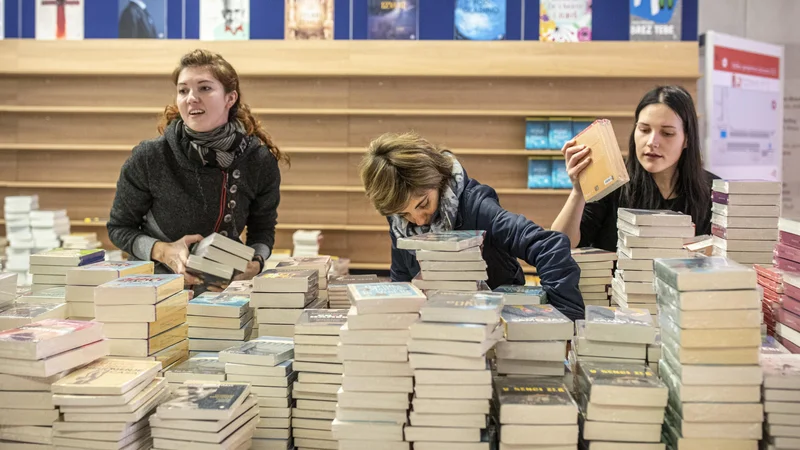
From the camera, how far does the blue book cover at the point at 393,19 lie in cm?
702

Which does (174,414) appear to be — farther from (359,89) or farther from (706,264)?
(359,89)

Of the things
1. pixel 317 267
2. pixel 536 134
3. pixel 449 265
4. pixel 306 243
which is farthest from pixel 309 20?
pixel 449 265

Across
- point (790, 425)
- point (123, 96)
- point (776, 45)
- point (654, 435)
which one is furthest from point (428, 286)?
point (776, 45)

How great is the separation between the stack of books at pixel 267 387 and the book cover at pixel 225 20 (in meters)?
5.64

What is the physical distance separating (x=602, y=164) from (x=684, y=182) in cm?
71

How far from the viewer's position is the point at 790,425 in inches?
64.0

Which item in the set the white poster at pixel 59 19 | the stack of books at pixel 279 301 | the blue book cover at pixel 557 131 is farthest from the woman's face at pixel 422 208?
the white poster at pixel 59 19

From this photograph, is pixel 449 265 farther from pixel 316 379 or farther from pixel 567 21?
pixel 567 21

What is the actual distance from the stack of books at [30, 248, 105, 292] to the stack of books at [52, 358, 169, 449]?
85 cm

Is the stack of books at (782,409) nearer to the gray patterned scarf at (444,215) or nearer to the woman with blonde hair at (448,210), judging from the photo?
the woman with blonde hair at (448,210)

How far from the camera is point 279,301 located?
2250 mm

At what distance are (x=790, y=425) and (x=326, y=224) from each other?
18.3 feet

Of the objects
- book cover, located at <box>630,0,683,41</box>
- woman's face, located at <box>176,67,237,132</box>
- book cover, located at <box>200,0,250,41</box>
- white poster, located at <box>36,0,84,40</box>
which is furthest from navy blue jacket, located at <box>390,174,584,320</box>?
white poster, located at <box>36,0,84,40</box>

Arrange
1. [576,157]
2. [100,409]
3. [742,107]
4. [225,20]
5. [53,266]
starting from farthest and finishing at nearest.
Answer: [225,20] → [742,107] → [53,266] → [576,157] → [100,409]
